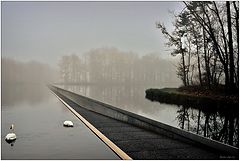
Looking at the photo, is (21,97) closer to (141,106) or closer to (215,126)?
(141,106)

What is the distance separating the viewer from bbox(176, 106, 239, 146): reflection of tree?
8.50m

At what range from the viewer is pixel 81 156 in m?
5.78

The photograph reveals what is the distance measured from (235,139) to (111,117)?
5.36 metres

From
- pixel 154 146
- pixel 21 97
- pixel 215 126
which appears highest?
pixel 21 97

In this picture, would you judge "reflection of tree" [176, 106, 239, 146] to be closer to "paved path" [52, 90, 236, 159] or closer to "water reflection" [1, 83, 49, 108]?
"paved path" [52, 90, 236, 159]

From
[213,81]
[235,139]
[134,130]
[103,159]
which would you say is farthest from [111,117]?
[213,81]

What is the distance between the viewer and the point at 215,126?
1044 centimetres

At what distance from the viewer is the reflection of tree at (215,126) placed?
8.50 meters

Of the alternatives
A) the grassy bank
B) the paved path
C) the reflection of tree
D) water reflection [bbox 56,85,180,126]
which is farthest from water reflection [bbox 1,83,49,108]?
the paved path

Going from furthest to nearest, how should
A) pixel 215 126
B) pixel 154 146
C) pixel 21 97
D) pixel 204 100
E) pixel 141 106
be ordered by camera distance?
pixel 21 97
pixel 141 106
pixel 204 100
pixel 215 126
pixel 154 146

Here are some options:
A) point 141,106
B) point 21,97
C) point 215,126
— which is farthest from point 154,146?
point 21,97

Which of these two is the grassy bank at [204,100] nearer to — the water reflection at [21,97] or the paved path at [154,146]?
the paved path at [154,146]

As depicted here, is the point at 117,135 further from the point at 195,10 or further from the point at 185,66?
the point at 185,66

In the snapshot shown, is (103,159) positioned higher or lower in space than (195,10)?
lower
